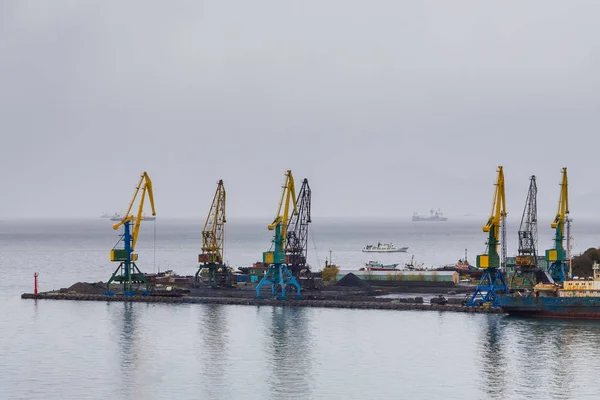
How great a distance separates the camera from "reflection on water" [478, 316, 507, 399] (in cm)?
4950

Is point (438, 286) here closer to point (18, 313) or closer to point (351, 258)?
point (18, 313)

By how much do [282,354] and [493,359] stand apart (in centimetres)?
1205

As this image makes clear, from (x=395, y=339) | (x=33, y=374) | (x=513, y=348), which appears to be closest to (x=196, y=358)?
(x=33, y=374)

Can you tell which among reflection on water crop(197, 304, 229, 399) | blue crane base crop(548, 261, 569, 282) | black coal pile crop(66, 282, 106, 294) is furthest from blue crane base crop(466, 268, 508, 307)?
black coal pile crop(66, 282, 106, 294)

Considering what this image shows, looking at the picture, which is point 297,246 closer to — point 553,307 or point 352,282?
point 352,282

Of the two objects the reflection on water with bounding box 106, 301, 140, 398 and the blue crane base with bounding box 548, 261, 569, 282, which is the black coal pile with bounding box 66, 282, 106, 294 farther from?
the blue crane base with bounding box 548, 261, 569, 282

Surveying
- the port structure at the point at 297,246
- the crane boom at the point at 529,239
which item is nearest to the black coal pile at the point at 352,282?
the port structure at the point at 297,246

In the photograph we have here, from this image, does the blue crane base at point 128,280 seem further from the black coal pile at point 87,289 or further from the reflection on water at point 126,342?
the black coal pile at point 87,289

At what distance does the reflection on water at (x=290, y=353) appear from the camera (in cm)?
4938

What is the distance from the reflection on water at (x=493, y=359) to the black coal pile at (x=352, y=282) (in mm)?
21423

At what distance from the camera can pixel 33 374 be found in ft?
174

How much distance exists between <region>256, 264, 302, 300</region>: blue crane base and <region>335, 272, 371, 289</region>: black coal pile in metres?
9.11

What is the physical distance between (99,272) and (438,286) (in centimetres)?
5205

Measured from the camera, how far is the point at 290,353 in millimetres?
59625
